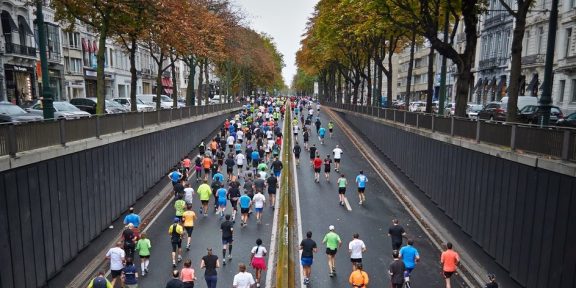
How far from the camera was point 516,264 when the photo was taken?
12.4 metres

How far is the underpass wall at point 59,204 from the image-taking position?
10555 mm

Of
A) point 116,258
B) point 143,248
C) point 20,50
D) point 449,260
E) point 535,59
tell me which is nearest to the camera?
point 116,258

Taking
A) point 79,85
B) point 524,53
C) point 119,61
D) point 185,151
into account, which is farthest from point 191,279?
point 119,61

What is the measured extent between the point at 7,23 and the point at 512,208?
41043 mm

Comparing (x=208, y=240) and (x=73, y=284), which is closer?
(x=73, y=284)

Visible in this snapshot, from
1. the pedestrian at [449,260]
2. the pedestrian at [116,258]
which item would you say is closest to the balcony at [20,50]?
the pedestrian at [116,258]

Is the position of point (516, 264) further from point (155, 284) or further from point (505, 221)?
point (155, 284)

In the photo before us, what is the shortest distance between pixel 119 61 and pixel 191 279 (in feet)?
193

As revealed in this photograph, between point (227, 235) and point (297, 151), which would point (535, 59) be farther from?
point (227, 235)

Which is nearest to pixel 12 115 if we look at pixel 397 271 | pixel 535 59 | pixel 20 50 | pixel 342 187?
pixel 342 187

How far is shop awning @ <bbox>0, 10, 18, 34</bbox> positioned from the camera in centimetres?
3672

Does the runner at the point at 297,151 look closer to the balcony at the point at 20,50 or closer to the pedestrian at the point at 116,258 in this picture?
the pedestrian at the point at 116,258

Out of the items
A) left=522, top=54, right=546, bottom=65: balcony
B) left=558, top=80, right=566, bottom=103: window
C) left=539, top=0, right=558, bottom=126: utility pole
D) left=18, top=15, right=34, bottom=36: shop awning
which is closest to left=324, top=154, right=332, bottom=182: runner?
left=539, top=0, right=558, bottom=126: utility pole

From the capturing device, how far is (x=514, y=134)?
13039mm
